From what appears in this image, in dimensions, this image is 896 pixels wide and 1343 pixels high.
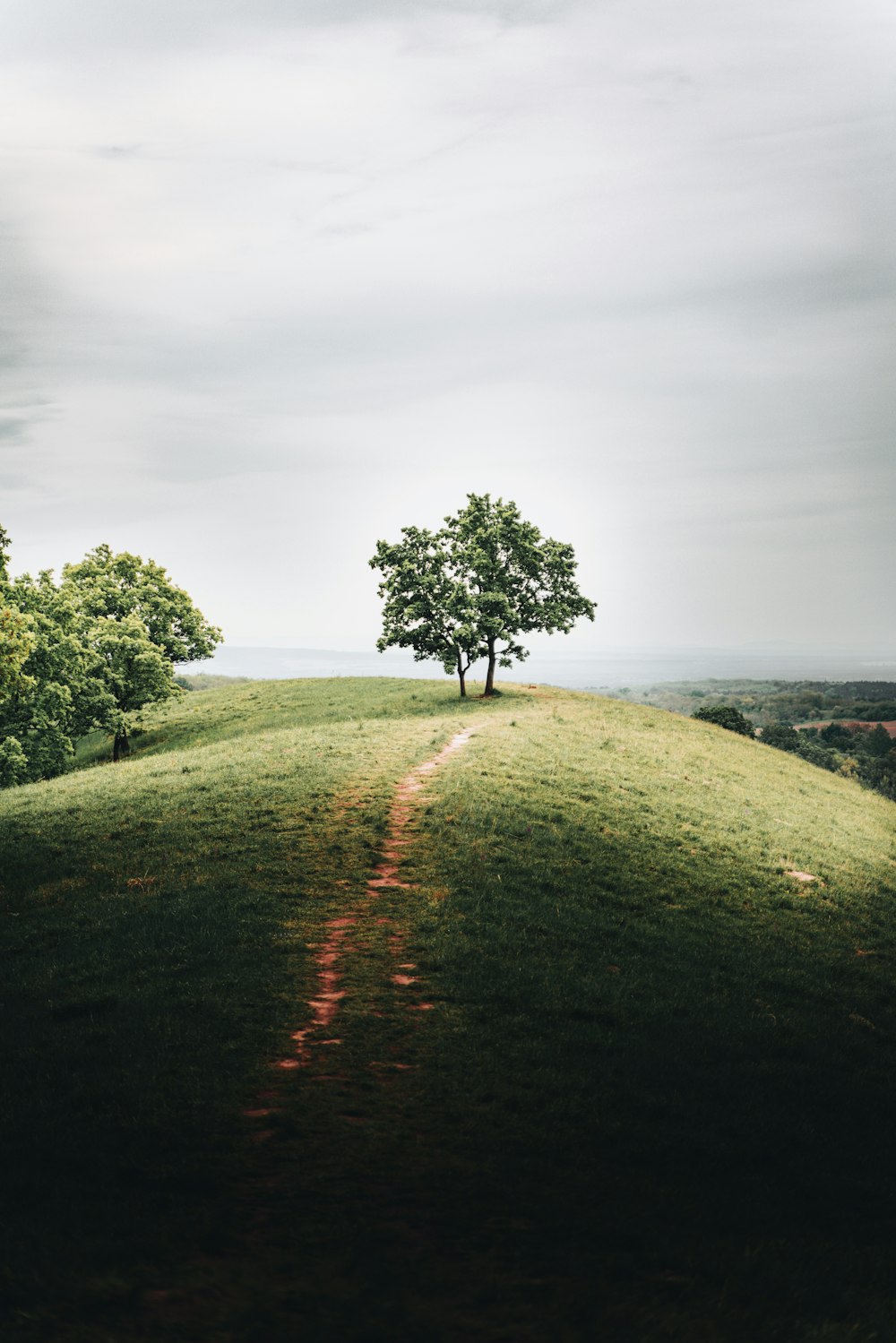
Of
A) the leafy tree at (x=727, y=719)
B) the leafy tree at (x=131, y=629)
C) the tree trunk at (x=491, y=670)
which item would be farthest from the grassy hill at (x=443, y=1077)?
the leafy tree at (x=727, y=719)

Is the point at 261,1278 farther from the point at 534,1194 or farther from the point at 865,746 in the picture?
the point at 865,746

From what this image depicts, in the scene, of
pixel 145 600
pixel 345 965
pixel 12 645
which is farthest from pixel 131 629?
pixel 345 965

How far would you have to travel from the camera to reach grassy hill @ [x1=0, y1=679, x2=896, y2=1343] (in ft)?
20.5

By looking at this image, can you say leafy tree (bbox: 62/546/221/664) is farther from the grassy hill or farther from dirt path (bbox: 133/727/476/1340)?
dirt path (bbox: 133/727/476/1340)

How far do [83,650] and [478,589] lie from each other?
81.0 ft

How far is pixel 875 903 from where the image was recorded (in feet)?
70.3

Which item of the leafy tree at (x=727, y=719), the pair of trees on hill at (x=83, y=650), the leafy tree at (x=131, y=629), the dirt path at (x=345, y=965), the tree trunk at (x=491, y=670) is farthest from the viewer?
the leafy tree at (x=727, y=719)

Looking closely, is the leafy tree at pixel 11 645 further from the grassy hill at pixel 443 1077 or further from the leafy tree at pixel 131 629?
the leafy tree at pixel 131 629

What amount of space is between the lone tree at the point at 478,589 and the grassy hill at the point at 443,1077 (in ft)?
80.9

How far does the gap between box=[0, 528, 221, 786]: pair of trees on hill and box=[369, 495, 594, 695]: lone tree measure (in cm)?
1528

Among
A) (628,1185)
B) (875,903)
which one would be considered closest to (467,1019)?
(628,1185)

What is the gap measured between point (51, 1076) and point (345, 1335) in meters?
6.23

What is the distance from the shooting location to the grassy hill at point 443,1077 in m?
6.26

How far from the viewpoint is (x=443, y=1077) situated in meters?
9.95
